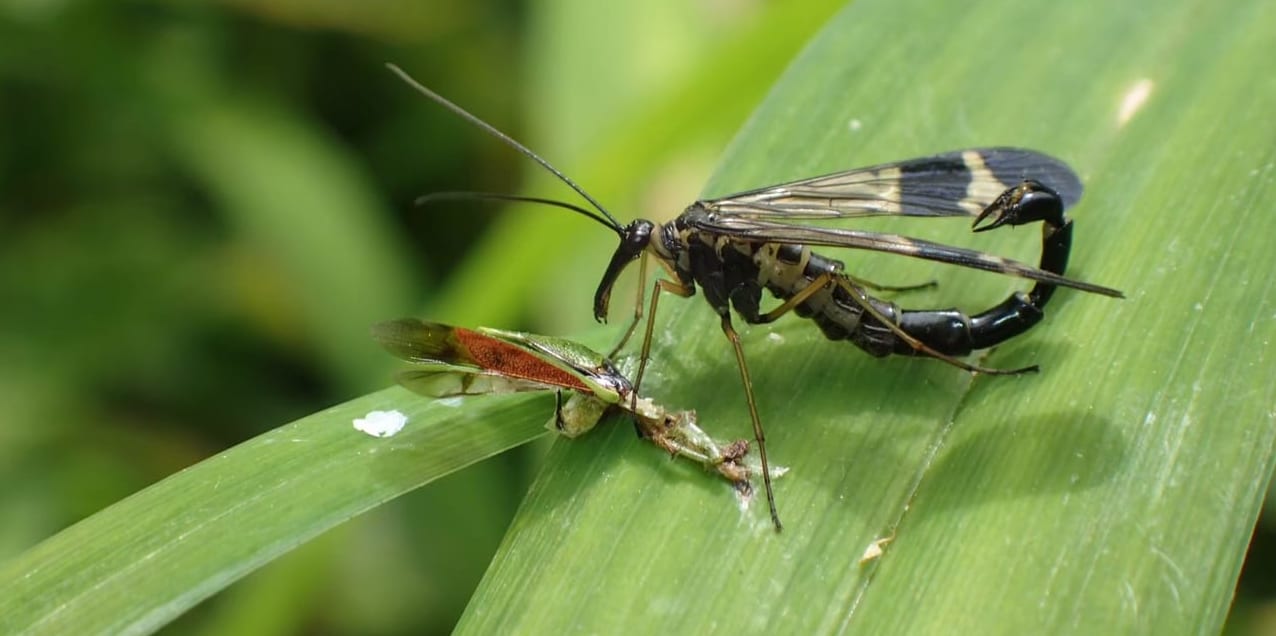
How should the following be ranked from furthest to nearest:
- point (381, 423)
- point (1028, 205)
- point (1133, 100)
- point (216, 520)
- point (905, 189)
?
point (1133, 100) → point (905, 189) → point (1028, 205) → point (381, 423) → point (216, 520)

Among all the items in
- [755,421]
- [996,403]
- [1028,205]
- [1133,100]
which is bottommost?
[996,403]

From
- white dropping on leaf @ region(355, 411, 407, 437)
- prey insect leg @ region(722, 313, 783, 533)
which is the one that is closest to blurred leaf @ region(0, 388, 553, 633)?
white dropping on leaf @ region(355, 411, 407, 437)

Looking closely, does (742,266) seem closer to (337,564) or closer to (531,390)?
(531,390)

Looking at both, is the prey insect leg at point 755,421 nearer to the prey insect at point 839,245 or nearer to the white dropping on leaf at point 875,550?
the prey insect at point 839,245

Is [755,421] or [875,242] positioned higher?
[875,242]

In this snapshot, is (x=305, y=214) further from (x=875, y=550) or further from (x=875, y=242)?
(x=875, y=550)

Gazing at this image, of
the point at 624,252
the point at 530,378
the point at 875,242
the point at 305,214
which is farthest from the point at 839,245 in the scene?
the point at 305,214

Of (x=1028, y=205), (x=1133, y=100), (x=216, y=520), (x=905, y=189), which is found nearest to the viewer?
(x=216, y=520)
